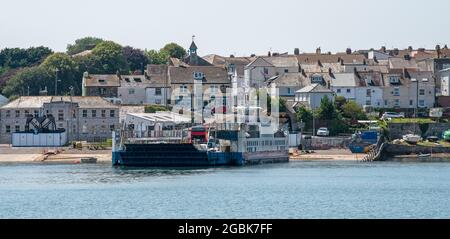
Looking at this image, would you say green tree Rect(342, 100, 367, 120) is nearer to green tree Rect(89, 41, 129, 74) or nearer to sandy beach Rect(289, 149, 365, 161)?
sandy beach Rect(289, 149, 365, 161)

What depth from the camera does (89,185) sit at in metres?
60.0

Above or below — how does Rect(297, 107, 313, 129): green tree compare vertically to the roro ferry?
above

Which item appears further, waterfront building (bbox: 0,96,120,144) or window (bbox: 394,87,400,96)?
window (bbox: 394,87,400,96)

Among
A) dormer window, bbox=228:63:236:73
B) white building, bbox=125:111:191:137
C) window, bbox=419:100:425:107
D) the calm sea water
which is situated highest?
dormer window, bbox=228:63:236:73

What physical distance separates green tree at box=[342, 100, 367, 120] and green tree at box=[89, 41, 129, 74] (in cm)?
4412

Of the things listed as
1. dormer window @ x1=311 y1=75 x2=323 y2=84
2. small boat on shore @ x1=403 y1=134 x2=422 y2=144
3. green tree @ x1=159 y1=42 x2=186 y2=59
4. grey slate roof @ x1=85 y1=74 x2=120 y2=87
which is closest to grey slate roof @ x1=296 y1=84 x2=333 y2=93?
dormer window @ x1=311 y1=75 x2=323 y2=84

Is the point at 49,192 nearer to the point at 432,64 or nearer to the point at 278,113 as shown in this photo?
the point at 278,113

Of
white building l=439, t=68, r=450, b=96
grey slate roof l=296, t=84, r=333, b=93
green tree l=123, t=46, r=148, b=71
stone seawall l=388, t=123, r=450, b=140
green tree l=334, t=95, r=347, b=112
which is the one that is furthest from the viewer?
green tree l=123, t=46, r=148, b=71

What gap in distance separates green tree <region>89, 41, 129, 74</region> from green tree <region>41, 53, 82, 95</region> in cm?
476

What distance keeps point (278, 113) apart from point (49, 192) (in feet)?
186

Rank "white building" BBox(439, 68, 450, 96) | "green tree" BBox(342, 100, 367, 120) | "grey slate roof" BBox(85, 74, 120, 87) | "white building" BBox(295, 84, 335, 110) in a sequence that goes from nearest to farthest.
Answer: "green tree" BBox(342, 100, 367, 120), "white building" BBox(295, 84, 335, 110), "grey slate roof" BBox(85, 74, 120, 87), "white building" BBox(439, 68, 450, 96)

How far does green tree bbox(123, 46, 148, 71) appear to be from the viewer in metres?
160

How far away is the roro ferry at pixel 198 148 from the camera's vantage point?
275 feet
